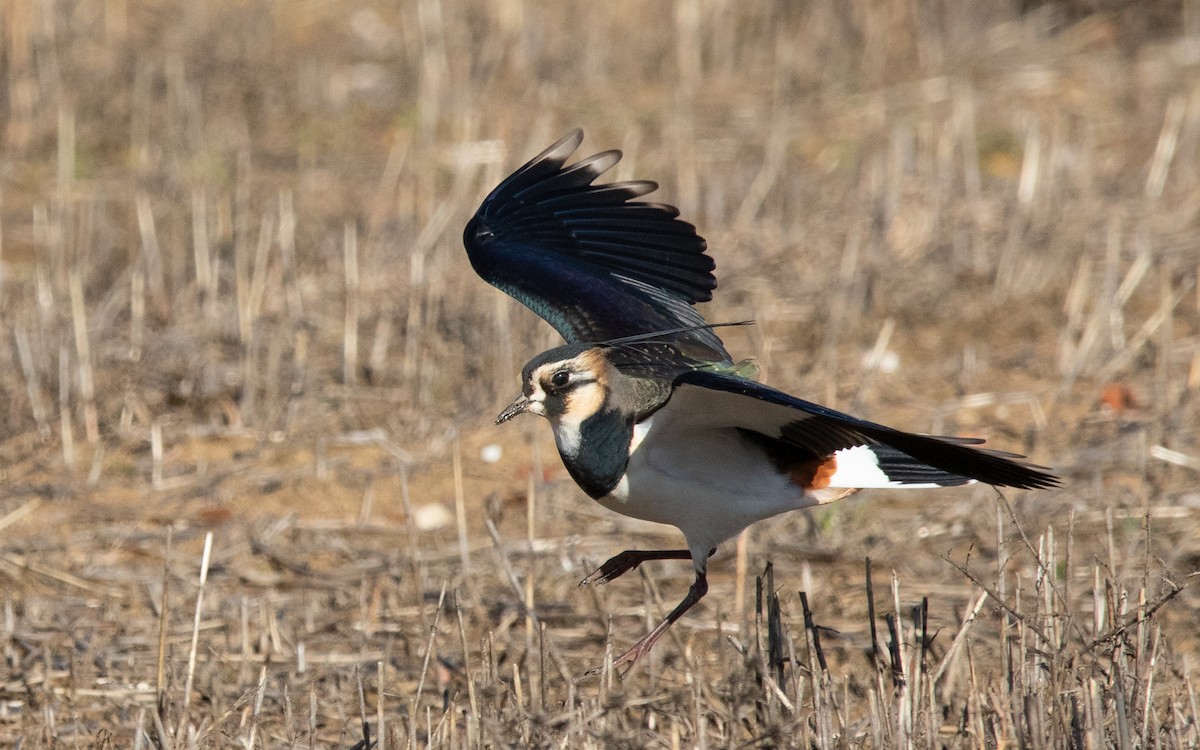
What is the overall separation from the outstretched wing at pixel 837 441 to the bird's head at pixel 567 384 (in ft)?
0.55

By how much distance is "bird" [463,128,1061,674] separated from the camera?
358cm

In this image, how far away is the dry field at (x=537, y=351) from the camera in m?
3.61

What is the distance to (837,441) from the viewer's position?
12.4 feet

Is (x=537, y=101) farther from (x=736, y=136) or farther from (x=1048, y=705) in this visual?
(x=1048, y=705)

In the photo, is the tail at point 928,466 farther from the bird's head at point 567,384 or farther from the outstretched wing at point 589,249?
the bird's head at point 567,384

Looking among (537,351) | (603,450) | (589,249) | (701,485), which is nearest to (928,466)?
(701,485)

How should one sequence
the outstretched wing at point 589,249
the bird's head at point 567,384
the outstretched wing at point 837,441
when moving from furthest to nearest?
the outstretched wing at point 589,249, the bird's head at point 567,384, the outstretched wing at point 837,441

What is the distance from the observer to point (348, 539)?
5.52m

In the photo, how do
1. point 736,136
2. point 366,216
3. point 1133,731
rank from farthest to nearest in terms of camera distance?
1. point 736,136
2. point 366,216
3. point 1133,731

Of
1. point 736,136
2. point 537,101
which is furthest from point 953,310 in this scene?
point 537,101

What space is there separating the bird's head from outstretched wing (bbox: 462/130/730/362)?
0.47 m

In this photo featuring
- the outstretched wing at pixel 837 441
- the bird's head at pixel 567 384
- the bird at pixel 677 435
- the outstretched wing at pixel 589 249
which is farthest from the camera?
the outstretched wing at pixel 589 249

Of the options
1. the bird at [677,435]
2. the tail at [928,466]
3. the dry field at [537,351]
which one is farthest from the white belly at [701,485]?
the dry field at [537,351]

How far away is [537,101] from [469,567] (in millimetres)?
5097
